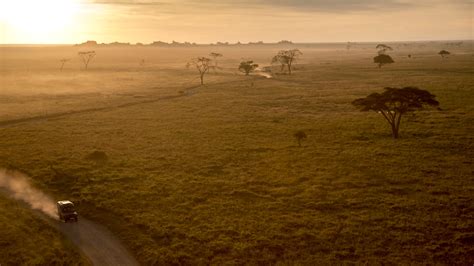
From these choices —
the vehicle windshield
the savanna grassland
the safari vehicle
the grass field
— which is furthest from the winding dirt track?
the vehicle windshield

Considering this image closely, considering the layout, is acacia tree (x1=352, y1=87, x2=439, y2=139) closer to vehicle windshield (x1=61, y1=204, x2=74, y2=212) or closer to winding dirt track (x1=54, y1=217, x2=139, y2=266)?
winding dirt track (x1=54, y1=217, x2=139, y2=266)

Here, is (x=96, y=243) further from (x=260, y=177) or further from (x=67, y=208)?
(x=260, y=177)

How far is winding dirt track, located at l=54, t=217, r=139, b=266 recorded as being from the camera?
27922mm

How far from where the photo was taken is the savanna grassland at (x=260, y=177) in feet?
95.5

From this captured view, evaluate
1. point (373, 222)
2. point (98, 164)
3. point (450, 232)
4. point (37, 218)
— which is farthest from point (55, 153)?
point (450, 232)

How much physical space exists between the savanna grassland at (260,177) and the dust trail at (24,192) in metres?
1.28

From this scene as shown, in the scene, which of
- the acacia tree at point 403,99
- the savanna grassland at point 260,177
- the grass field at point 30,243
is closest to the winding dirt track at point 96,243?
the grass field at point 30,243

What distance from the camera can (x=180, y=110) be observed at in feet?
267

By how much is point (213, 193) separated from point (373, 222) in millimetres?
14231

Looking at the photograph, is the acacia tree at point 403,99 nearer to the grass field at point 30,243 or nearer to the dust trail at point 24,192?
the dust trail at point 24,192

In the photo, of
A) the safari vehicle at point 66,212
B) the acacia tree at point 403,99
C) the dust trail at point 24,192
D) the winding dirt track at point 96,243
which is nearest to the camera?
the winding dirt track at point 96,243

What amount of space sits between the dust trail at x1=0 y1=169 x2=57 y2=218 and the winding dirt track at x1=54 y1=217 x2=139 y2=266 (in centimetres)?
300

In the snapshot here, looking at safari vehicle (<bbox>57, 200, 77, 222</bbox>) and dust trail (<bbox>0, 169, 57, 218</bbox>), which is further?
dust trail (<bbox>0, 169, 57, 218</bbox>)

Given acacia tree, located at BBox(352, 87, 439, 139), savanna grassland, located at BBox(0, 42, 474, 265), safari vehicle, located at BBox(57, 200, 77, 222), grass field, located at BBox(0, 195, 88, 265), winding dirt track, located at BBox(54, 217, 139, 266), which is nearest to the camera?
grass field, located at BBox(0, 195, 88, 265)
